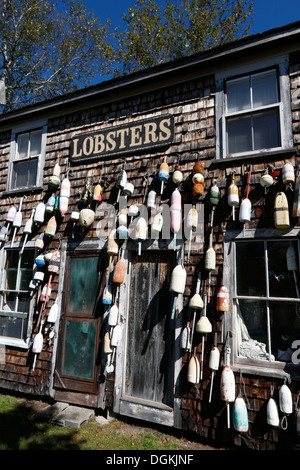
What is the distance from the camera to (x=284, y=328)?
374 centimetres

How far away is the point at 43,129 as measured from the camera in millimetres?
6246

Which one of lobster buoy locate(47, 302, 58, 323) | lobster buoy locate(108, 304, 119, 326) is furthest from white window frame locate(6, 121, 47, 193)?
lobster buoy locate(108, 304, 119, 326)

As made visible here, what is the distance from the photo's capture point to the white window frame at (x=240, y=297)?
3646mm

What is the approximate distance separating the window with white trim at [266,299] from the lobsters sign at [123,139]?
7.40 ft

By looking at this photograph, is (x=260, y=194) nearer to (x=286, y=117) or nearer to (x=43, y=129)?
(x=286, y=117)

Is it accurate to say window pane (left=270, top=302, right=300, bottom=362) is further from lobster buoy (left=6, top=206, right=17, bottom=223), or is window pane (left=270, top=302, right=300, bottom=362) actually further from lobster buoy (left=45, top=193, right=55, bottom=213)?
lobster buoy (left=6, top=206, right=17, bottom=223)

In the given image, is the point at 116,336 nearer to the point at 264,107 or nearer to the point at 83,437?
the point at 83,437

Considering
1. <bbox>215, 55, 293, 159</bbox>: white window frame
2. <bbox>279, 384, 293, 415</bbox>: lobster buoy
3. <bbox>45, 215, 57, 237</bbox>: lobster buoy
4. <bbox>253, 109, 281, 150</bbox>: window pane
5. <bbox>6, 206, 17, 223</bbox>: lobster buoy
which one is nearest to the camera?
<bbox>279, 384, 293, 415</bbox>: lobster buoy

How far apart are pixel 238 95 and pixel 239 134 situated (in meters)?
0.66

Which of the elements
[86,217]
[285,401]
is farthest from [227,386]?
[86,217]

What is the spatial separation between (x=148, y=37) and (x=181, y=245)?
1519 centimetres

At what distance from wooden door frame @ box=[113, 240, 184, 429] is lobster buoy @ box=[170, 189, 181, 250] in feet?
0.83

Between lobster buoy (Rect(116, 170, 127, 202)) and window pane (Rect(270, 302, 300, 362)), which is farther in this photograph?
lobster buoy (Rect(116, 170, 127, 202))

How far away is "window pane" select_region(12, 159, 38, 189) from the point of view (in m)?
6.25
